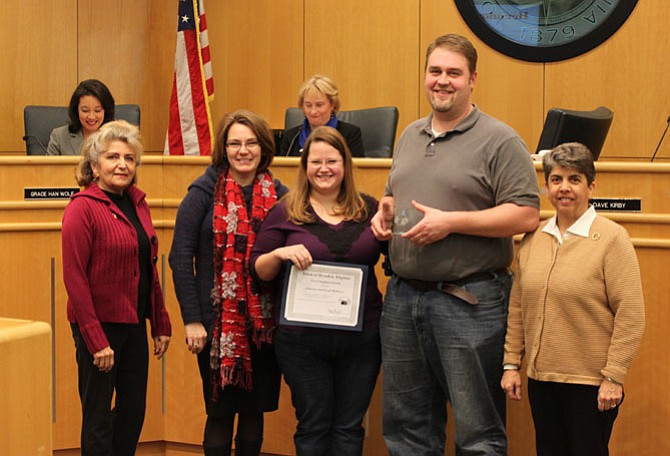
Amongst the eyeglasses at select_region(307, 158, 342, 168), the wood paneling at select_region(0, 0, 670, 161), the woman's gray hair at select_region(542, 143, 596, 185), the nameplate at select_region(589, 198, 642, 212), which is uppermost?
the wood paneling at select_region(0, 0, 670, 161)

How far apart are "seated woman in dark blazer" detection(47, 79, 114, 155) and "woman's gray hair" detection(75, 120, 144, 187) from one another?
138 cm

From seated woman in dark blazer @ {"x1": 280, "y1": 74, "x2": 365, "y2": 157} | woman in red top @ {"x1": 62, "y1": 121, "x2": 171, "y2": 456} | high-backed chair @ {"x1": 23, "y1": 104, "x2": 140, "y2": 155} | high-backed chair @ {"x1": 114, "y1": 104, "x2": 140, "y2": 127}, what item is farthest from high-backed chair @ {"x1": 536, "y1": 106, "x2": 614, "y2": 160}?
high-backed chair @ {"x1": 23, "y1": 104, "x2": 140, "y2": 155}

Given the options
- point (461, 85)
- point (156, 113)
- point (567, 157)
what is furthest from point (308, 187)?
point (156, 113)

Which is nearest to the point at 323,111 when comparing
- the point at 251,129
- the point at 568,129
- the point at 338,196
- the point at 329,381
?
the point at 568,129

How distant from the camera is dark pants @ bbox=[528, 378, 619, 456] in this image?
267 centimetres

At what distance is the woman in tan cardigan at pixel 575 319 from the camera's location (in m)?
2.64

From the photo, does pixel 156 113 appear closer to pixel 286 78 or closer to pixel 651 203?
pixel 286 78

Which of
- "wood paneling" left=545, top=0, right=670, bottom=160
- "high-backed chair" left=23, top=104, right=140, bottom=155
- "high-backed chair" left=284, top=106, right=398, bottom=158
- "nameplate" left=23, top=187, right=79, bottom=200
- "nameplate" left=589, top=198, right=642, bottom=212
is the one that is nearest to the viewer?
"nameplate" left=589, top=198, right=642, bottom=212

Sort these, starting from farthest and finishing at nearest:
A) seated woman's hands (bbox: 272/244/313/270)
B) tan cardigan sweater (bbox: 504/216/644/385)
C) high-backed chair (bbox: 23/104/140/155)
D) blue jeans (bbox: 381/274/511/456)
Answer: high-backed chair (bbox: 23/104/140/155), seated woman's hands (bbox: 272/244/313/270), blue jeans (bbox: 381/274/511/456), tan cardigan sweater (bbox: 504/216/644/385)

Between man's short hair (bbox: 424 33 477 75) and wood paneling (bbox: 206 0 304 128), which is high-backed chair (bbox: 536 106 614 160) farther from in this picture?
wood paneling (bbox: 206 0 304 128)

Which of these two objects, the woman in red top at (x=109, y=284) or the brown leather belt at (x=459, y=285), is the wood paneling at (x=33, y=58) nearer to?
the woman in red top at (x=109, y=284)

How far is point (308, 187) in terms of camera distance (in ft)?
10.0

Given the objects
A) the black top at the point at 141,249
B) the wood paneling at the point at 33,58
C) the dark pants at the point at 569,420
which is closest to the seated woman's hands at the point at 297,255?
the black top at the point at 141,249

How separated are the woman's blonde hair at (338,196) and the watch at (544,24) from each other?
3.09m
